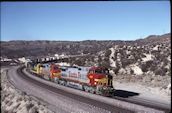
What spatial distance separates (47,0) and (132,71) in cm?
4085

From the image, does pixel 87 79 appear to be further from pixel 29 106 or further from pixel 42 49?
pixel 42 49

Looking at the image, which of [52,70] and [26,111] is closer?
[26,111]

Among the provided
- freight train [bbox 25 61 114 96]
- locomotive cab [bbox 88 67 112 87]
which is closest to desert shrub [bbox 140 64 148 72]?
freight train [bbox 25 61 114 96]

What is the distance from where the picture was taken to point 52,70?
121ft

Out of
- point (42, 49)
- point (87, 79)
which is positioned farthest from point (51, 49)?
point (87, 79)

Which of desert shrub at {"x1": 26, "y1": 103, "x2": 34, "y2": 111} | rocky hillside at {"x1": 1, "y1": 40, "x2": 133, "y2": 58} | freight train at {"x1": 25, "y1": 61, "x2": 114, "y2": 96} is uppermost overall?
rocky hillside at {"x1": 1, "y1": 40, "x2": 133, "y2": 58}

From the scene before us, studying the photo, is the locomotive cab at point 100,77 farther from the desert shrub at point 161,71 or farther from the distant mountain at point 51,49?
the distant mountain at point 51,49

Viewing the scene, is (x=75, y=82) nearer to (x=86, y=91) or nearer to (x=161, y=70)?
(x=86, y=91)

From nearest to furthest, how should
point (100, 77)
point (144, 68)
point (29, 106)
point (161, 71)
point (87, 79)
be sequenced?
point (29, 106), point (100, 77), point (87, 79), point (161, 71), point (144, 68)

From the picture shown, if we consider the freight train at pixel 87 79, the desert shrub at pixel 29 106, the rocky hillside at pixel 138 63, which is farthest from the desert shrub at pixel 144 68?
the desert shrub at pixel 29 106

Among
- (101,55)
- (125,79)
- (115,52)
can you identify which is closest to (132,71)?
(125,79)

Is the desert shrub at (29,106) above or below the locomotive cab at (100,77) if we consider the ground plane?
below

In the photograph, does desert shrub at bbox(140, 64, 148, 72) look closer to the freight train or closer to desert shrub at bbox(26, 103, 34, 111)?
the freight train

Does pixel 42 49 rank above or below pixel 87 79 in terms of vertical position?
above
